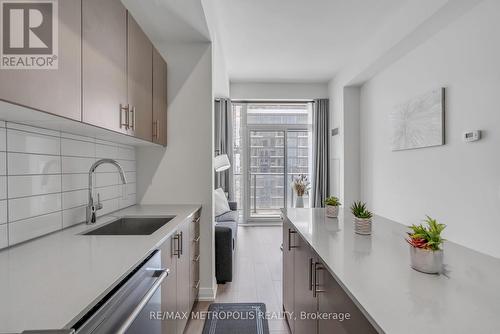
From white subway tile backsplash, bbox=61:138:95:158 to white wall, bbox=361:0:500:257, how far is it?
9.77 feet

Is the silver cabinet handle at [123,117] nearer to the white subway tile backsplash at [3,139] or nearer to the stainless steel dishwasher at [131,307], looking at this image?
the white subway tile backsplash at [3,139]

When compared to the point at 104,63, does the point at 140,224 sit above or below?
below

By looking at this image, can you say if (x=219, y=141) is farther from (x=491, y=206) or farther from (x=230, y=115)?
(x=491, y=206)

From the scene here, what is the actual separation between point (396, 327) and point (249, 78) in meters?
5.00

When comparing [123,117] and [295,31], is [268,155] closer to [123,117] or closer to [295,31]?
[295,31]

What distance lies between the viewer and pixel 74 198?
5.71 feet

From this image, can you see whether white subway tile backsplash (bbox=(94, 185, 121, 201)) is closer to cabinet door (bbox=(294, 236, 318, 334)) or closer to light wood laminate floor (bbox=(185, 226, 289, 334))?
light wood laminate floor (bbox=(185, 226, 289, 334))

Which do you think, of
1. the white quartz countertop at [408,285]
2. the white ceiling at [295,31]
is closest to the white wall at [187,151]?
the white ceiling at [295,31]

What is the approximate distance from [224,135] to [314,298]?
14.4ft

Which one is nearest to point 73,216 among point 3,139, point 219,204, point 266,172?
point 3,139

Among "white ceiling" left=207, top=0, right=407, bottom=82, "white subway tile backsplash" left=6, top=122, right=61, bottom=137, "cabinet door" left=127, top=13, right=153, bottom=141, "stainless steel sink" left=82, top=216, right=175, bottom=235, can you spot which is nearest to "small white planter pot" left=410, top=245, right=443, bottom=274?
"stainless steel sink" left=82, top=216, right=175, bottom=235

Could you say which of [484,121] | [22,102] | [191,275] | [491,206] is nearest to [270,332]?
[191,275]

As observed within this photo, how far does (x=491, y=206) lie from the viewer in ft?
6.91

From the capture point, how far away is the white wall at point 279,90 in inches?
214
